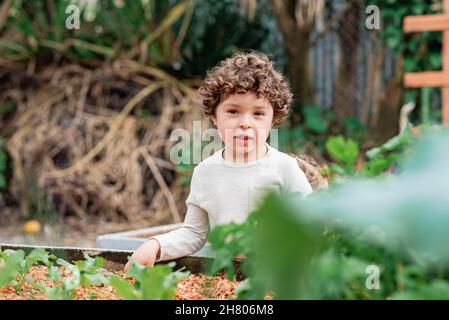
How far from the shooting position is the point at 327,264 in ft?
2.66

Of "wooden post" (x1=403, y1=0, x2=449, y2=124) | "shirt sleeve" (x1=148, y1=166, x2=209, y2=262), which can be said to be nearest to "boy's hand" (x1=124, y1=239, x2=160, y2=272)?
"shirt sleeve" (x1=148, y1=166, x2=209, y2=262)

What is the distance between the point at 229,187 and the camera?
177cm

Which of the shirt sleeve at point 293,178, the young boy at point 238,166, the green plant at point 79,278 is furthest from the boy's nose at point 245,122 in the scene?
the green plant at point 79,278

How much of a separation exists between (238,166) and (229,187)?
0.18ft

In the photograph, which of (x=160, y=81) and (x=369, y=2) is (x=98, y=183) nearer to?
(x=160, y=81)

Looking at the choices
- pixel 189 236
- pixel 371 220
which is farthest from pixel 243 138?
pixel 371 220

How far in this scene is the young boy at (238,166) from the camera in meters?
1.76

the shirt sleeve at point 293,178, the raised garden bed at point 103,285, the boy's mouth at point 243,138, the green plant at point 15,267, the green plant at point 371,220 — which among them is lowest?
the raised garden bed at point 103,285

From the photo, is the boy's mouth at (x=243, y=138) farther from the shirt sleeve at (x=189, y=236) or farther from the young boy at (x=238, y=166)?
the shirt sleeve at (x=189, y=236)

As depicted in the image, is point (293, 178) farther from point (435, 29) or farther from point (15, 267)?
point (435, 29)

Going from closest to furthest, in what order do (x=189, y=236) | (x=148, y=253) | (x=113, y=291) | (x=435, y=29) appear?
(x=113, y=291)
(x=148, y=253)
(x=189, y=236)
(x=435, y=29)

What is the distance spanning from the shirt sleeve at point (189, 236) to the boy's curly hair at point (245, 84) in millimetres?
214

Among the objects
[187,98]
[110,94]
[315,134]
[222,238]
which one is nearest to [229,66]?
[222,238]

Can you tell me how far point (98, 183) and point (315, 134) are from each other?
1.62m
